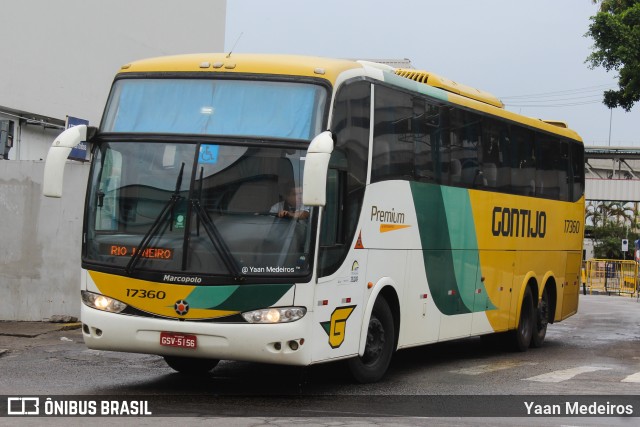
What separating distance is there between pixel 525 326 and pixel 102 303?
8.66m

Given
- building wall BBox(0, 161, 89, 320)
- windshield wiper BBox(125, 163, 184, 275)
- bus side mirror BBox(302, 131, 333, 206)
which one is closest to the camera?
bus side mirror BBox(302, 131, 333, 206)

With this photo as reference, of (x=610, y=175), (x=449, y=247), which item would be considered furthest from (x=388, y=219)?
(x=610, y=175)

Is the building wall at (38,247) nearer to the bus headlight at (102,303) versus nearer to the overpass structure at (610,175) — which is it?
the bus headlight at (102,303)

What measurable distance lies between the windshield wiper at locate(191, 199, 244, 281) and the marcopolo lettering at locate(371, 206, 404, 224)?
212cm

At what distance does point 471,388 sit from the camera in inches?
459

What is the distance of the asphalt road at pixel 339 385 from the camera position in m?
9.45

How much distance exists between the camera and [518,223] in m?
16.0

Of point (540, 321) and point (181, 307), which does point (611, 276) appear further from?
point (181, 307)

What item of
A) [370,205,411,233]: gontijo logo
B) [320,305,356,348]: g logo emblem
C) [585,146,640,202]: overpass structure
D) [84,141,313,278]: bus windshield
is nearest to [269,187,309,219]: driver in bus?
[84,141,313,278]: bus windshield

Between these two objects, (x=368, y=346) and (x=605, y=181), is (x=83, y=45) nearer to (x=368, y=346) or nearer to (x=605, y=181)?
(x=368, y=346)

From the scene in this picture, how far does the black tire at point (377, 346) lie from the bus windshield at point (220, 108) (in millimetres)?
2490

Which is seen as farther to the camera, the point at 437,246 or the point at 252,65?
the point at 437,246

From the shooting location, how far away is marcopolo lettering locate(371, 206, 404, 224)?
11.3 metres

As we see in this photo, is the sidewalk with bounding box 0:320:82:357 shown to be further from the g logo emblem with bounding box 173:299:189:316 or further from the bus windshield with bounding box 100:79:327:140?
the g logo emblem with bounding box 173:299:189:316
